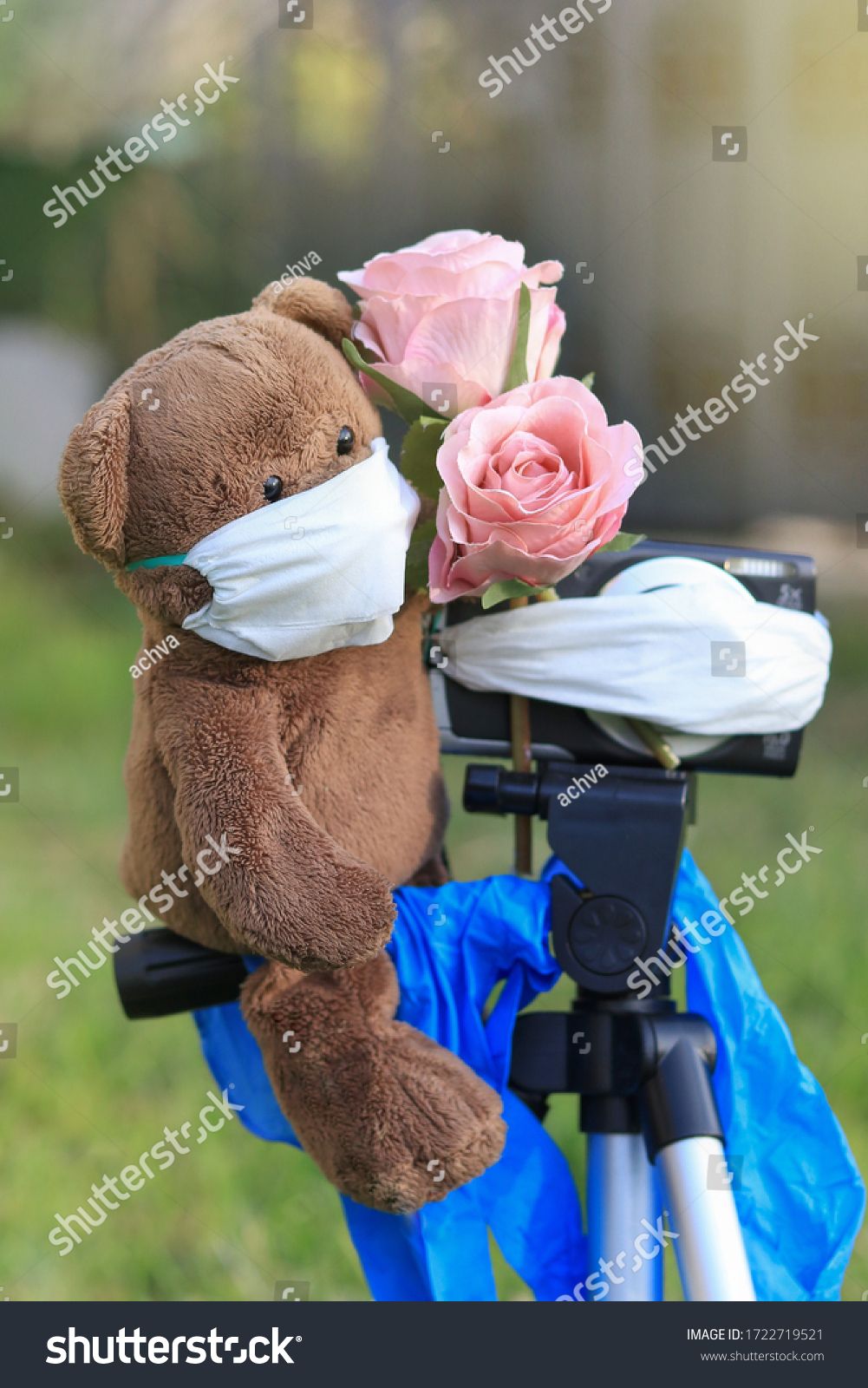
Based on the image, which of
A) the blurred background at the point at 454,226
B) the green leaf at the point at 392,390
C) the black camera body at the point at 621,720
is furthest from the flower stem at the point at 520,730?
the blurred background at the point at 454,226

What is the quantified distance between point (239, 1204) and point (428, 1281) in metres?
0.79

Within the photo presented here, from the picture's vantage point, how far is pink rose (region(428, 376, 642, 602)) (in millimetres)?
643

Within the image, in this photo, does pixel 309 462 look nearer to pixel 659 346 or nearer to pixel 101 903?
pixel 101 903

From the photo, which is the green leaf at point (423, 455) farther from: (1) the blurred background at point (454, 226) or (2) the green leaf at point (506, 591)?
(1) the blurred background at point (454, 226)

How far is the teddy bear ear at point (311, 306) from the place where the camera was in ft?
2.30

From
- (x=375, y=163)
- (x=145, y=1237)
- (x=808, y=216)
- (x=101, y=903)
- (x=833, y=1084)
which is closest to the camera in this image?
(x=145, y=1237)

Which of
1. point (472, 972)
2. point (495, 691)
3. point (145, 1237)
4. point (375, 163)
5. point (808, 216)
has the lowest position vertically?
point (145, 1237)

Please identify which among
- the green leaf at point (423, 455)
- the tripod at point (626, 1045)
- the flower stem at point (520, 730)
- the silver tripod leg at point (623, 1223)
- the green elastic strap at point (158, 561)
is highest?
the green leaf at point (423, 455)

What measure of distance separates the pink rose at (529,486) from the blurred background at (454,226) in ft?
5.07

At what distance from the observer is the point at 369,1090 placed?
66 centimetres

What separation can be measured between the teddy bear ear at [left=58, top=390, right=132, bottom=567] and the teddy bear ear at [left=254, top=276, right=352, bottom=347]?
0.12 meters

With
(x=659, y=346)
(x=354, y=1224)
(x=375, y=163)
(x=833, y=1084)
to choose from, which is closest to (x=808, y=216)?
(x=659, y=346)

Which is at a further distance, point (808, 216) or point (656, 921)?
point (808, 216)

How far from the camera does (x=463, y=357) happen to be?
0.67 metres
